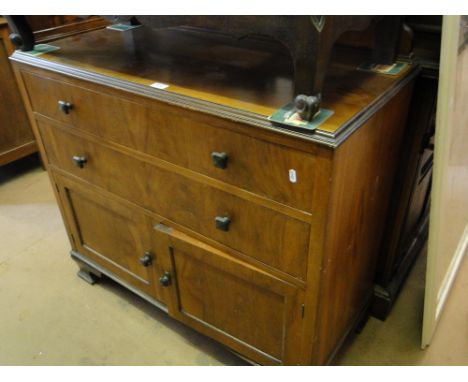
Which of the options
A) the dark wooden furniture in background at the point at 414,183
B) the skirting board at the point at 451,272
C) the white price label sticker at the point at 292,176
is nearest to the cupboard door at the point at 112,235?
the white price label sticker at the point at 292,176

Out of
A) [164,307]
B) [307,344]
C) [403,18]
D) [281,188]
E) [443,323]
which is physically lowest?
[443,323]

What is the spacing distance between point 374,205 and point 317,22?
54 centimetres

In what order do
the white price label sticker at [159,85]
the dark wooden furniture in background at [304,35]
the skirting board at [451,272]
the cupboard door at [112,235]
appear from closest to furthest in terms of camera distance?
the dark wooden furniture in background at [304,35] → the white price label sticker at [159,85] → the cupboard door at [112,235] → the skirting board at [451,272]

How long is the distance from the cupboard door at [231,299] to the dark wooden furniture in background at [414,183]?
1.50 ft

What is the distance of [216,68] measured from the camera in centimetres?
101

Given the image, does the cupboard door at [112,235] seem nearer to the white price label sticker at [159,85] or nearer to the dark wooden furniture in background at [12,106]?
the white price label sticker at [159,85]

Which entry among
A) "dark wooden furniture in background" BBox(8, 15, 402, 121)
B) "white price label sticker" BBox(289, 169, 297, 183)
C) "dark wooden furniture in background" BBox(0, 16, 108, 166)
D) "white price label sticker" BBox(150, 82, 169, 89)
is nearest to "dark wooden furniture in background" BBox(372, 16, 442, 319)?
"dark wooden furniture in background" BBox(8, 15, 402, 121)

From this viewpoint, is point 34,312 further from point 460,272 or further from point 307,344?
point 460,272

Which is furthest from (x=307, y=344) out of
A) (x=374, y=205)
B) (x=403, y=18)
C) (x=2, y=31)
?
(x=2, y=31)

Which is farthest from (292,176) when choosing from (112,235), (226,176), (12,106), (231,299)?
(12,106)

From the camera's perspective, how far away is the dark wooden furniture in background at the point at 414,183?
102cm

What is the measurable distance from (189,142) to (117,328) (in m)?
0.84

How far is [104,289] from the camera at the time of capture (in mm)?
1588

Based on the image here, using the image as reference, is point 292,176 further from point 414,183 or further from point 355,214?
point 414,183
